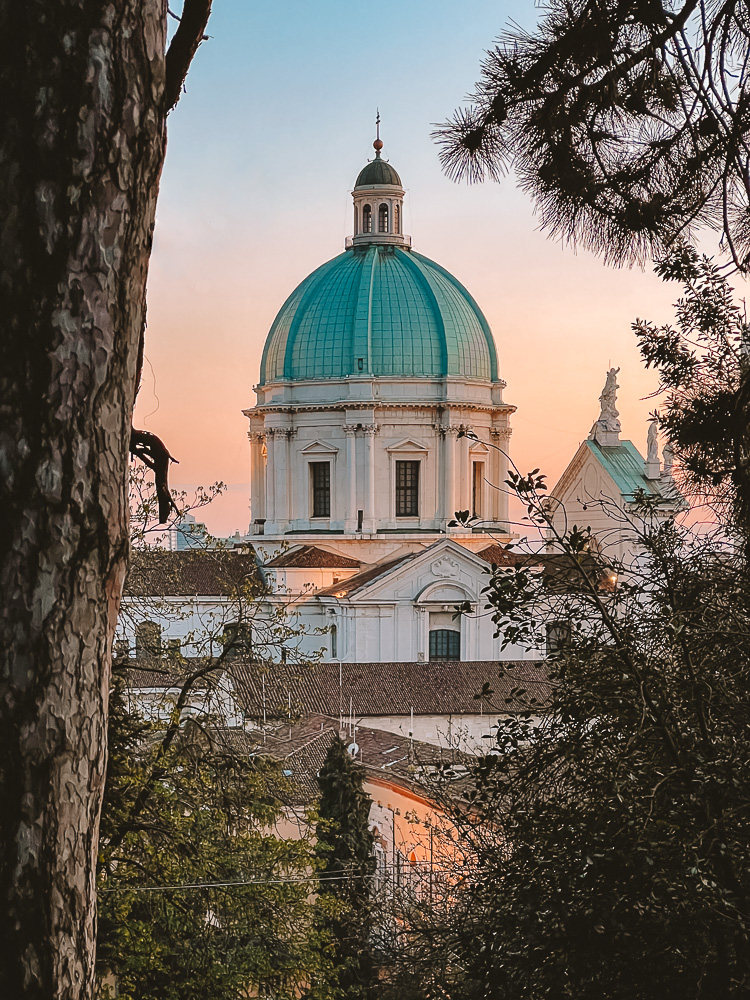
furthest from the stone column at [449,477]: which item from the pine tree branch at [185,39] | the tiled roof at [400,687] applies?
the pine tree branch at [185,39]

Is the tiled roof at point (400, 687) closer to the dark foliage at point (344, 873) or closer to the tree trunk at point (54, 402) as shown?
the dark foliage at point (344, 873)

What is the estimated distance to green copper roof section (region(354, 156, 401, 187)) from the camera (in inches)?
1775

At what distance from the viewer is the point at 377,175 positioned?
148ft

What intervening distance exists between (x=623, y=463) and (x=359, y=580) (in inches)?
377

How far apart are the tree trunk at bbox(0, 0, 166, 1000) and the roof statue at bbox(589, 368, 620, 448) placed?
1586 inches

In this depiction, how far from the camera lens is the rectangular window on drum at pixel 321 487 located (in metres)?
42.8

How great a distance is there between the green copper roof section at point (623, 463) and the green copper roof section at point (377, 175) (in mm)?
11032

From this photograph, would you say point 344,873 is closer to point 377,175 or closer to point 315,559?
point 315,559

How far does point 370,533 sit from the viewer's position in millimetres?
41625

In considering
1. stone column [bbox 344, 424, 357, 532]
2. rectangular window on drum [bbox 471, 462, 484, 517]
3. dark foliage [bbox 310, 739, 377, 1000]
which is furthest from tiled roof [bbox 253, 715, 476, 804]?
rectangular window on drum [bbox 471, 462, 484, 517]

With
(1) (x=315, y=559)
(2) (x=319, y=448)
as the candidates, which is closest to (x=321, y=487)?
(2) (x=319, y=448)

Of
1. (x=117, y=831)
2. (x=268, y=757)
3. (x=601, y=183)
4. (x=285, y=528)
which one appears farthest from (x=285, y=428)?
(x=601, y=183)

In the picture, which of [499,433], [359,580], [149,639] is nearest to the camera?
[149,639]

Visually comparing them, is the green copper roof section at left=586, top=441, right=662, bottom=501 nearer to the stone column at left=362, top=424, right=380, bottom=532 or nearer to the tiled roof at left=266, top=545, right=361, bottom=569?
the stone column at left=362, top=424, right=380, bottom=532
